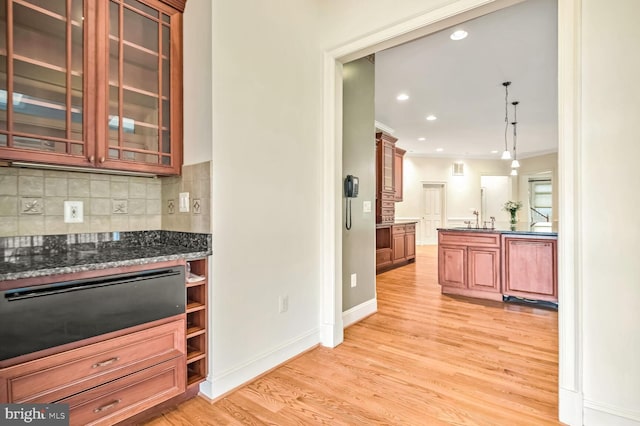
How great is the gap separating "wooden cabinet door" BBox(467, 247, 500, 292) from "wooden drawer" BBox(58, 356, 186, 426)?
3757 mm

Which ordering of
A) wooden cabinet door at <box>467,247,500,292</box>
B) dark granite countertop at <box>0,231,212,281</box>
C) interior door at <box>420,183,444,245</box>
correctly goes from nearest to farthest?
1. dark granite countertop at <box>0,231,212,281</box>
2. wooden cabinet door at <box>467,247,500,292</box>
3. interior door at <box>420,183,444,245</box>

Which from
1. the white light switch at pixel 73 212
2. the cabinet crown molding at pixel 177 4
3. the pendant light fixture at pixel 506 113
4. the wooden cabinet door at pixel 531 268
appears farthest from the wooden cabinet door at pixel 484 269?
the white light switch at pixel 73 212

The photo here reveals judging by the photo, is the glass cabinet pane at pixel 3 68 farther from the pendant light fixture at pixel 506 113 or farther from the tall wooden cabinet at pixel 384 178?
the tall wooden cabinet at pixel 384 178

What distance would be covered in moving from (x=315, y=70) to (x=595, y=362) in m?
2.67

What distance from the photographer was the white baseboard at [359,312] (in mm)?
3161

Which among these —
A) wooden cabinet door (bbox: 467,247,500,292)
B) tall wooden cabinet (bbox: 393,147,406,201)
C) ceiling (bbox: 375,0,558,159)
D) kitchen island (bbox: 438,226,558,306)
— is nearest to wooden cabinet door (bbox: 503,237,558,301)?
kitchen island (bbox: 438,226,558,306)

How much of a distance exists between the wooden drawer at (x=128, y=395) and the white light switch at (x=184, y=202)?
90 cm

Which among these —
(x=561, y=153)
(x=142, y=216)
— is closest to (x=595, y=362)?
(x=561, y=153)

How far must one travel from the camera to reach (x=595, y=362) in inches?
65.1

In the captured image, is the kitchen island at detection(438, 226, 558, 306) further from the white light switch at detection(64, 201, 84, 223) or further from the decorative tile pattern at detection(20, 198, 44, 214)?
the decorative tile pattern at detection(20, 198, 44, 214)

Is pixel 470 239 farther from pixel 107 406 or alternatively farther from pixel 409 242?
pixel 107 406

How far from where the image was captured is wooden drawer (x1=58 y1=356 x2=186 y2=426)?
4.76 feet

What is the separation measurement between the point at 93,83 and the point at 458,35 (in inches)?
129

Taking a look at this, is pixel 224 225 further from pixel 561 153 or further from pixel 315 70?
pixel 561 153
